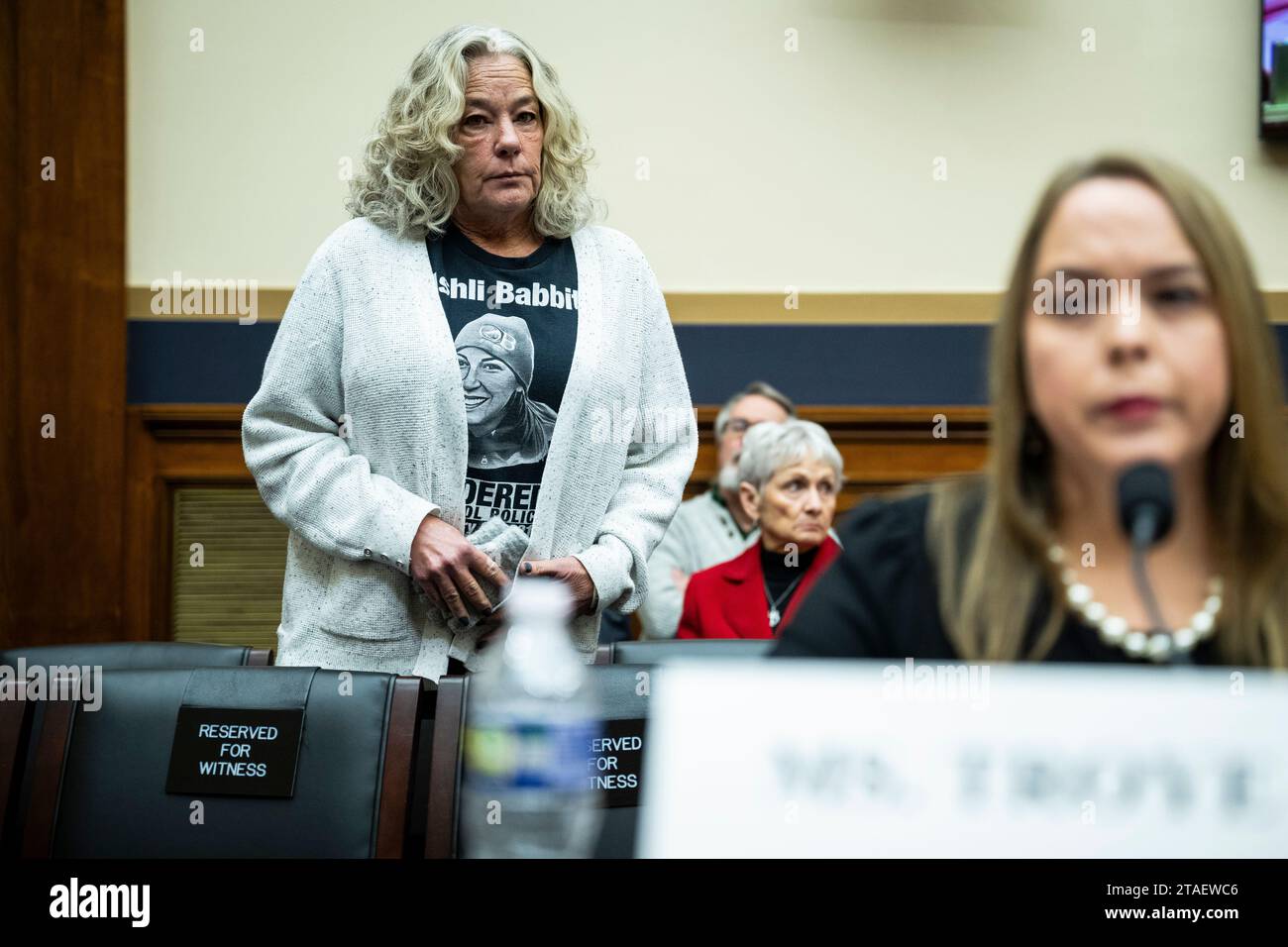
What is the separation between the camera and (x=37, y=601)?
4293mm

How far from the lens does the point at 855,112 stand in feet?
15.1

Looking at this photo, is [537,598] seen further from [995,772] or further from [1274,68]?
[1274,68]

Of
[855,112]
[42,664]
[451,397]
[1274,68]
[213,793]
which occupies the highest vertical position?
[1274,68]

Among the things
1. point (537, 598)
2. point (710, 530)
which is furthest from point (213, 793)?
point (710, 530)

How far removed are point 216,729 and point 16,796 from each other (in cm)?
31

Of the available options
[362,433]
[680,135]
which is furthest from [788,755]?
[680,135]

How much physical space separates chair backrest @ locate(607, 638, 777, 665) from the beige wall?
101 inches

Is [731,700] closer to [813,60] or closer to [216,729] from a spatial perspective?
[216,729]

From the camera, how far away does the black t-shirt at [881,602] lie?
1.06 meters

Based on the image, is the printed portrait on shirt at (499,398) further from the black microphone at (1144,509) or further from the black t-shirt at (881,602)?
the black microphone at (1144,509)

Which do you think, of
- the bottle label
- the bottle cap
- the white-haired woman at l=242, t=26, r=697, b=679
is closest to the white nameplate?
the bottle label

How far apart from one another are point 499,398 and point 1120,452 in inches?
46.3

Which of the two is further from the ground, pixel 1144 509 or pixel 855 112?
pixel 855 112

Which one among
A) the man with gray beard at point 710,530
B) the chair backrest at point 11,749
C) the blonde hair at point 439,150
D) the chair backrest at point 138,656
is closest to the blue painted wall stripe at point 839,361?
the man with gray beard at point 710,530
